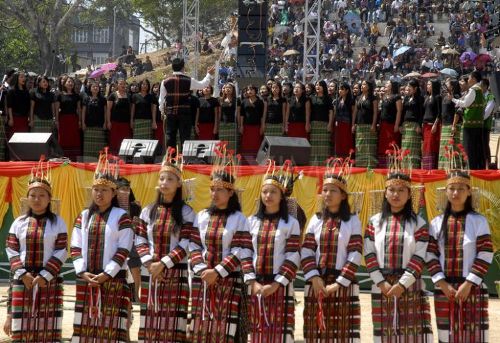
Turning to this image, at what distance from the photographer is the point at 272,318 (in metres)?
9.26

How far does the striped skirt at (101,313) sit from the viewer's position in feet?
31.0

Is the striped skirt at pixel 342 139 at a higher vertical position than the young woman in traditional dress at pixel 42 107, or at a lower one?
lower

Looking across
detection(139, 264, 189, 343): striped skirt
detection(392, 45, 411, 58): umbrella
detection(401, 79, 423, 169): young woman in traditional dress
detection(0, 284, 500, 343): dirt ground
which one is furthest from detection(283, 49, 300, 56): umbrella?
detection(139, 264, 189, 343): striped skirt

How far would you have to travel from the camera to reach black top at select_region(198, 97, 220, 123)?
714 inches

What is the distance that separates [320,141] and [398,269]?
9.19 metres

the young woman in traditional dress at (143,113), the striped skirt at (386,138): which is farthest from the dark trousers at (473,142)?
the young woman in traditional dress at (143,113)

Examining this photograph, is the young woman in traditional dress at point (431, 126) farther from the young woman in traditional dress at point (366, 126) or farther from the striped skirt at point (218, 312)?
the striped skirt at point (218, 312)

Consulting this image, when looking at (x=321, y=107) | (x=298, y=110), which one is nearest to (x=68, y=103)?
(x=298, y=110)

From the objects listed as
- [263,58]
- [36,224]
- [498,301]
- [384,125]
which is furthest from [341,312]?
[263,58]

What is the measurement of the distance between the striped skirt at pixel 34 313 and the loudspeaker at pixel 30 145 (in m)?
6.93

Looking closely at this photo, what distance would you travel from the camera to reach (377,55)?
1483 inches

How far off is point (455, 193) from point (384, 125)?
8.62m

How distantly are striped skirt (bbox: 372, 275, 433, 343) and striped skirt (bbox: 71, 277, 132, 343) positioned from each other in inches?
78.2

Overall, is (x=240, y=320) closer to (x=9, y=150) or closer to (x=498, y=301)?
(x=498, y=301)
